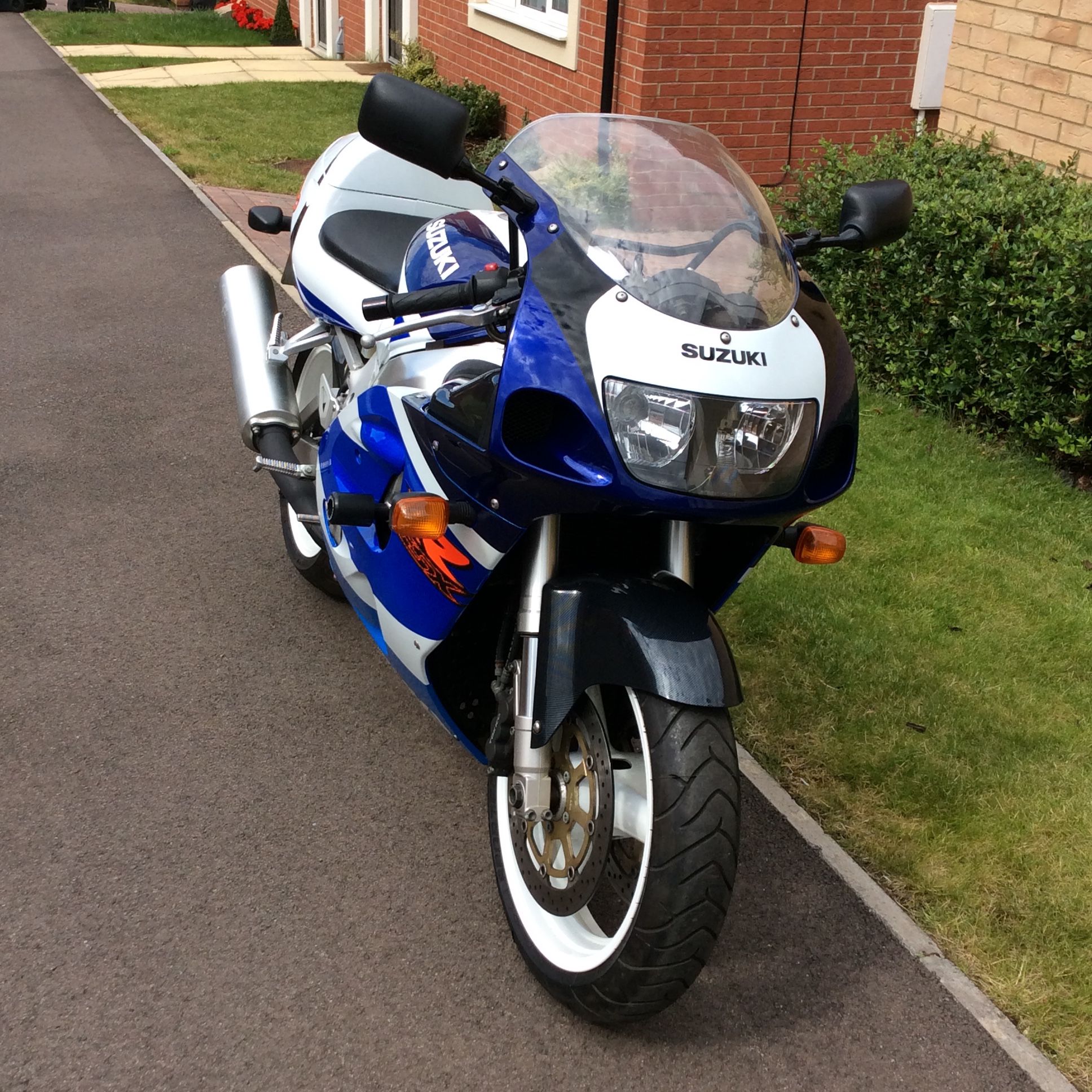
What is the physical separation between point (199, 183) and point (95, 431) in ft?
17.7

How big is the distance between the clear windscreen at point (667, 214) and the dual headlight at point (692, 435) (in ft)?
0.62

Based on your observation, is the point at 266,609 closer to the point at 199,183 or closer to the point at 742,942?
the point at 742,942

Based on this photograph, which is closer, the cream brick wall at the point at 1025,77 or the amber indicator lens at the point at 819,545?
the amber indicator lens at the point at 819,545

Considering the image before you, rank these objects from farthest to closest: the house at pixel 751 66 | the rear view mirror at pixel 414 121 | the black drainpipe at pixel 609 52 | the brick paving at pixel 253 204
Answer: the house at pixel 751 66 < the brick paving at pixel 253 204 < the black drainpipe at pixel 609 52 < the rear view mirror at pixel 414 121

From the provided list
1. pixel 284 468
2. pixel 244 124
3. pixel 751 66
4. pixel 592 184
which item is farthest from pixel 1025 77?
pixel 244 124

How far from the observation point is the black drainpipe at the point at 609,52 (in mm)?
9062

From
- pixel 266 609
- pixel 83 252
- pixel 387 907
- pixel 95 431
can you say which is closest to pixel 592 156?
pixel 387 907

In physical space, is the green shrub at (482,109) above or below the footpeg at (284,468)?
below

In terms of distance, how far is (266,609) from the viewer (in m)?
4.71

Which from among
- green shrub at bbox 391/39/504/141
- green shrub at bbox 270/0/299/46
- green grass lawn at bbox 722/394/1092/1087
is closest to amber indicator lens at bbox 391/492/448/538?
green grass lawn at bbox 722/394/1092/1087

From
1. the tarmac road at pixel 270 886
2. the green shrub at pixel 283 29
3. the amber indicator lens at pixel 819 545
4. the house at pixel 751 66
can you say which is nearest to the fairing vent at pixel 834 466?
the amber indicator lens at pixel 819 545

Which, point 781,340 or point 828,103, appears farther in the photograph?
point 828,103

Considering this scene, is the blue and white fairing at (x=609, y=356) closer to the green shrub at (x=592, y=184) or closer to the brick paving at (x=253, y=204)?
the green shrub at (x=592, y=184)

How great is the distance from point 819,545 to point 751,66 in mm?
7415
